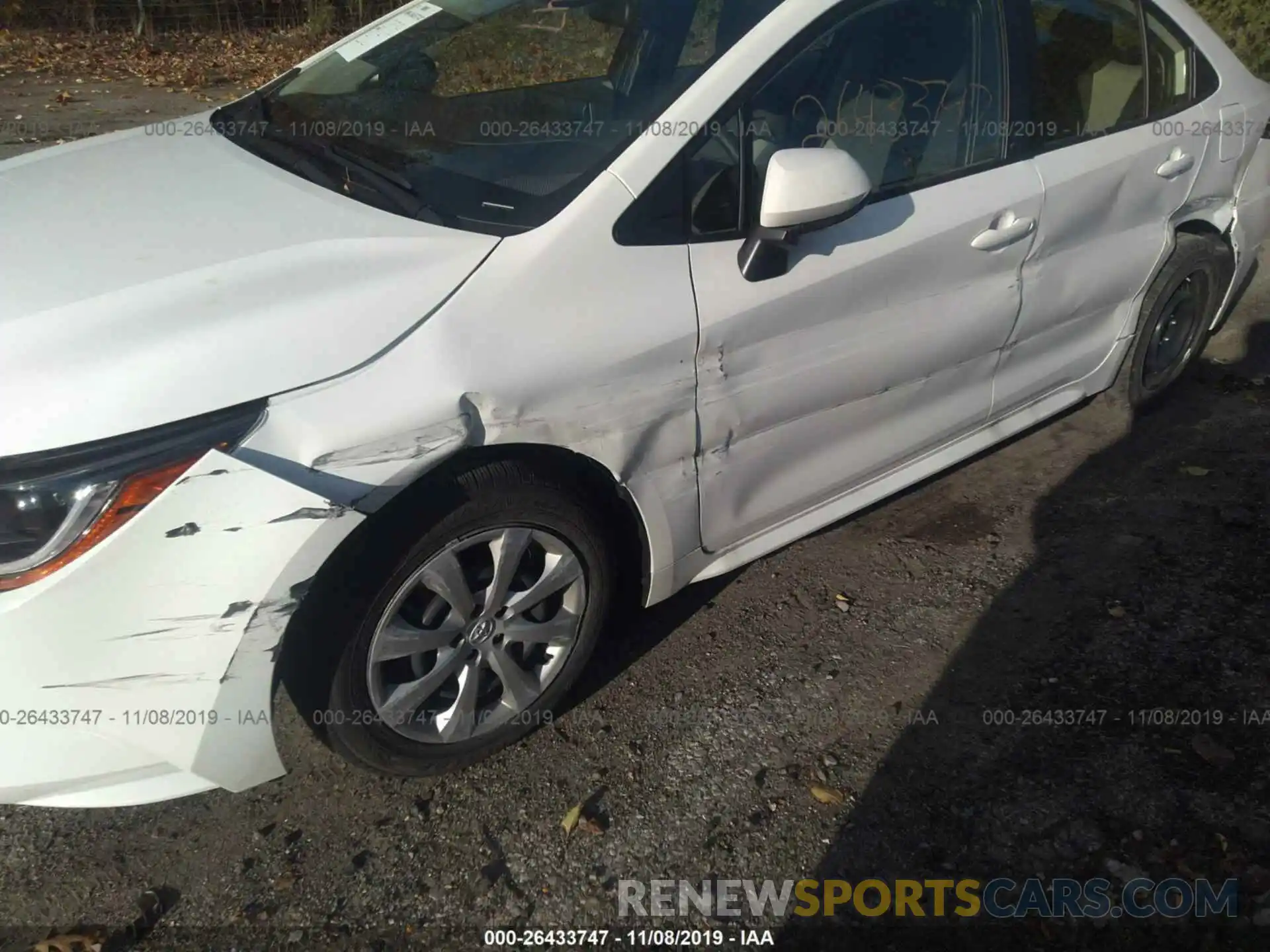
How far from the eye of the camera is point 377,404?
6.42ft

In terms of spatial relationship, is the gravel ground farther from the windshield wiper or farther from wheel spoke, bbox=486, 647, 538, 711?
A: the windshield wiper

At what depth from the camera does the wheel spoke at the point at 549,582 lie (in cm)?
238

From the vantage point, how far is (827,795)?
249 centimetres

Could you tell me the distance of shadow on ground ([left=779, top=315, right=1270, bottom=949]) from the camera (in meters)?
2.29

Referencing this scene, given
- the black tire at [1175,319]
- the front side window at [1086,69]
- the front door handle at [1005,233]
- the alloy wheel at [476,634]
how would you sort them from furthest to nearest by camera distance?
the black tire at [1175,319] < the front side window at [1086,69] < the front door handle at [1005,233] < the alloy wheel at [476,634]

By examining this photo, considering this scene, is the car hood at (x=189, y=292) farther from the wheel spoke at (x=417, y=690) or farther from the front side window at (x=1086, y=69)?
the front side window at (x=1086, y=69)

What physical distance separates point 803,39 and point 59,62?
10035 millimetres

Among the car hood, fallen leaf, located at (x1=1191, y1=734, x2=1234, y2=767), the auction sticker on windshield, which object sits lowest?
fallen leaf, located at (x1=1191, y1=734, x2=1234, y2=767)

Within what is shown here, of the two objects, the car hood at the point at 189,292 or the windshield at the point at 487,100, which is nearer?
the car hood at the point at 189,292

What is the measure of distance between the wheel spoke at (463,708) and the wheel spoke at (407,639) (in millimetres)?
105

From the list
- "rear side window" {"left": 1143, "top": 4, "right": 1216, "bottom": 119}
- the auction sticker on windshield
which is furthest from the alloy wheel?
"rear side window" {"left": 1143, "top": 4, "right": 1216, "bottom": 119}

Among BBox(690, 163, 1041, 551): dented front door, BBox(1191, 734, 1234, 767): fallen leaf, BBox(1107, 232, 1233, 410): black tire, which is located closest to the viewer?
BBox(690, 163, 1041, 551): dented front door

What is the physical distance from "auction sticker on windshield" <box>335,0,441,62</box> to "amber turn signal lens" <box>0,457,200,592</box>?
5.95ft

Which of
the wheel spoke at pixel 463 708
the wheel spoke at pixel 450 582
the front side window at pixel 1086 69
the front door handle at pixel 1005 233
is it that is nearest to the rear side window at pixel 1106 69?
the front side window at pixel 1086 69
